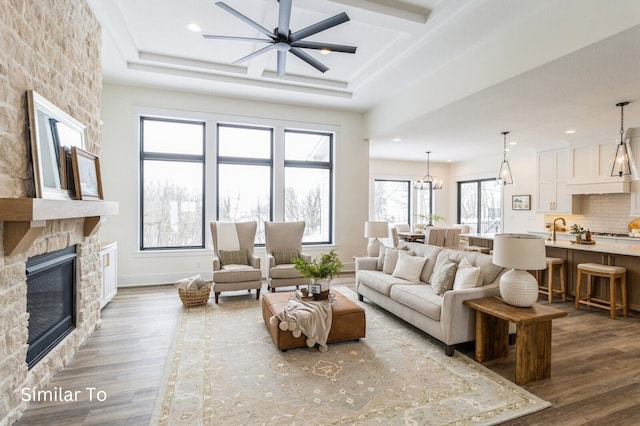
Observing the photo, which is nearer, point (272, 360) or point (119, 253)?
point (272, 360)

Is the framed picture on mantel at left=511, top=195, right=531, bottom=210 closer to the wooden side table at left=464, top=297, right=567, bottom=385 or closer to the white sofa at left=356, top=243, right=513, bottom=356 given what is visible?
the white sofa at left=356, top=243, right=513, bottom=356

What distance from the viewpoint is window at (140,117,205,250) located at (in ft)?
18.8

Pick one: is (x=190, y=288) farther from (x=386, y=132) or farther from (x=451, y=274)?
(x=386, y=132)

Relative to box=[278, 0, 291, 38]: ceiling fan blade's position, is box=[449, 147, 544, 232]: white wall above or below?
below

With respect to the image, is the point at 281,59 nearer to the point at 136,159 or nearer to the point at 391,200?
the point at 136,159

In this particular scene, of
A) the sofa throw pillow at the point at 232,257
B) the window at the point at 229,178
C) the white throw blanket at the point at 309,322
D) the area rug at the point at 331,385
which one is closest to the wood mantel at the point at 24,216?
the area rug at the point at 331,385

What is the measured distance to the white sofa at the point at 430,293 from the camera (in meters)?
2.97

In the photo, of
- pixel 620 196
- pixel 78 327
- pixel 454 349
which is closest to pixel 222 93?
pixel 78 327

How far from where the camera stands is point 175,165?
5.88 m

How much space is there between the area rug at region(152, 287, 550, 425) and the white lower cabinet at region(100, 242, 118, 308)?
154 centimetres

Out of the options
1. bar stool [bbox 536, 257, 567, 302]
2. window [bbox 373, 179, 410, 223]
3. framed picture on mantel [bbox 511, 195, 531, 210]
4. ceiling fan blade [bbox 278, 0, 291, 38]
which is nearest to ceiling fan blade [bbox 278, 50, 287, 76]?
ceiling fan blade [bbox 278, 0, 291, 38]

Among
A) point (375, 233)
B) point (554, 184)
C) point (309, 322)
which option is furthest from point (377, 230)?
point (554, 184)

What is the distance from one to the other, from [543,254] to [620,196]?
557cm

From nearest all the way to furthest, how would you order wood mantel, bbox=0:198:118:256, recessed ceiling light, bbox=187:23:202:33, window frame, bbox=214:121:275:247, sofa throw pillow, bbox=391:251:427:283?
wood mantel, bbox=0:198:118:256 → recessed ceiling light, bbox=187:23:202:33 → sofa throw pillow, bbox=391:251:427:283 → window frame, bbox=214:121:275:247
